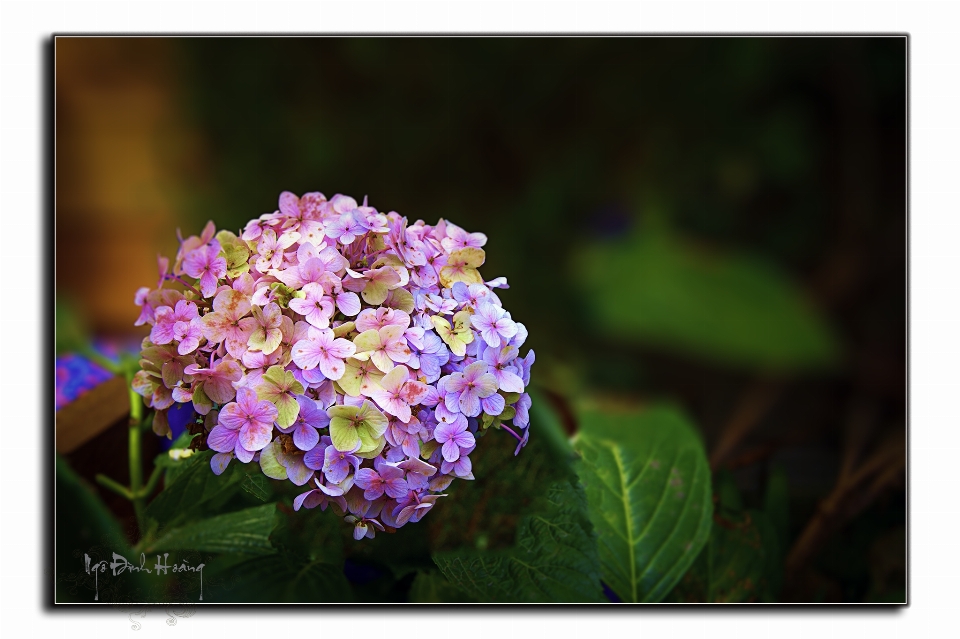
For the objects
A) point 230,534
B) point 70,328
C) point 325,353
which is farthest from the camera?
point 70,328

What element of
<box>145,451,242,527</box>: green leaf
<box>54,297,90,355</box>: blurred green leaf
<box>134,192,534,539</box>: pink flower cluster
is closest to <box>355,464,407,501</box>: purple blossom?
<box>134,192,534,539</box>: pink flower cluster

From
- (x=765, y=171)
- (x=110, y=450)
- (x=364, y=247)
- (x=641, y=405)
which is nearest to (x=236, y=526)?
(x=110, y=450)

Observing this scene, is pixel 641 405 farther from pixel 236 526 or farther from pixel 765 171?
pixel 236 526

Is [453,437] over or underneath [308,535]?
over

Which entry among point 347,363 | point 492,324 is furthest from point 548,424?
point 347,363

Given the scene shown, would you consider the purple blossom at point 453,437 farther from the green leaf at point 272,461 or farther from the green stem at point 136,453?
the green stem at point 136,453
